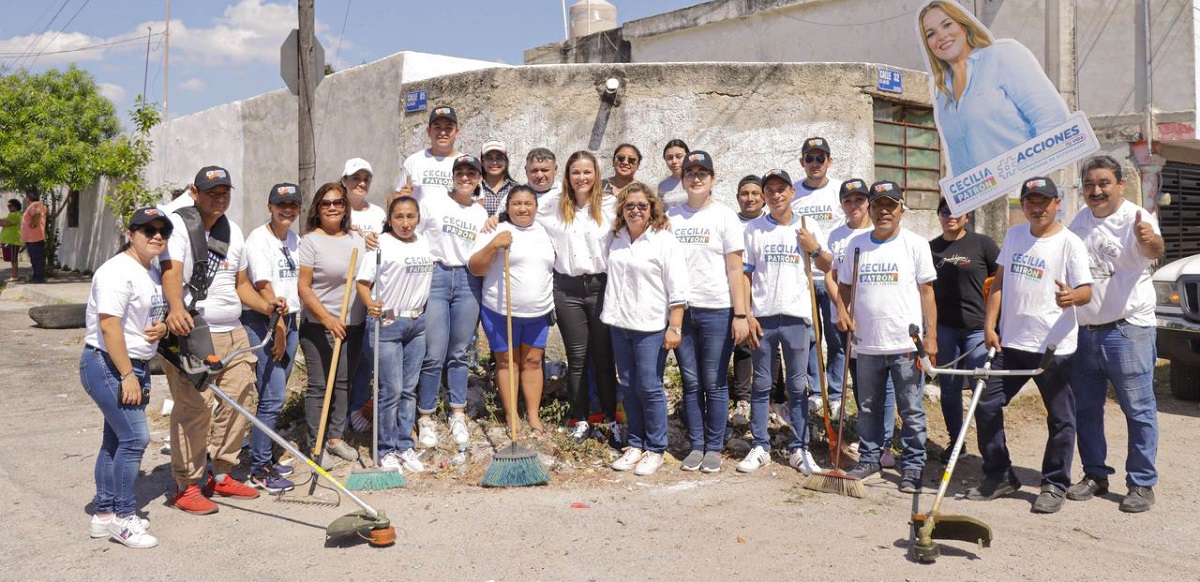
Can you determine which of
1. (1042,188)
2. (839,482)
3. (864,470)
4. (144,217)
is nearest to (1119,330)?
(1042,188)

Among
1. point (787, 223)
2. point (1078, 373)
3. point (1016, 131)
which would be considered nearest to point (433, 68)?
point (787, 223)

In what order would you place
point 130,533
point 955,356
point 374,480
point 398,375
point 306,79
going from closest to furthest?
point 130,533 < point 374,480 < point 398,375 < point 955,356 < point 306,79

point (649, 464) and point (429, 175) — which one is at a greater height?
point (429, 175)

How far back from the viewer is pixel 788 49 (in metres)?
12.7

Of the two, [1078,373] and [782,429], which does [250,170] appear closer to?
[782,429]

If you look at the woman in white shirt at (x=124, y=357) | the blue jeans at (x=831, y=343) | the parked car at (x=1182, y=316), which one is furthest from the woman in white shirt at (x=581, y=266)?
the parked car at (x=1182, y=316)

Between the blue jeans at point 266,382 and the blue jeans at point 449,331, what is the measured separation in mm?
879

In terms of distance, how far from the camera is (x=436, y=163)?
6.34m

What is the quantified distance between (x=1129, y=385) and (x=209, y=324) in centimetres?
516

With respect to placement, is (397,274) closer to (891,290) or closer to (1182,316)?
(891,290)

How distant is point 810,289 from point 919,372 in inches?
33.7

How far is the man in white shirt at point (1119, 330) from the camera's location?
4996mm

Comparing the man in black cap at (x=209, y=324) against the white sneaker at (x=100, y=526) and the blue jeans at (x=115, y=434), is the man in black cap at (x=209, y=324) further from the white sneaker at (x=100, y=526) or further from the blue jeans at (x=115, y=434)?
the white sneaker at (x=100, y=526)

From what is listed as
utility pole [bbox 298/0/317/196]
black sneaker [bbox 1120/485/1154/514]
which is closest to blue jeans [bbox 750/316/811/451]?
black sneaker [bbox 1120/485/1154/514]
